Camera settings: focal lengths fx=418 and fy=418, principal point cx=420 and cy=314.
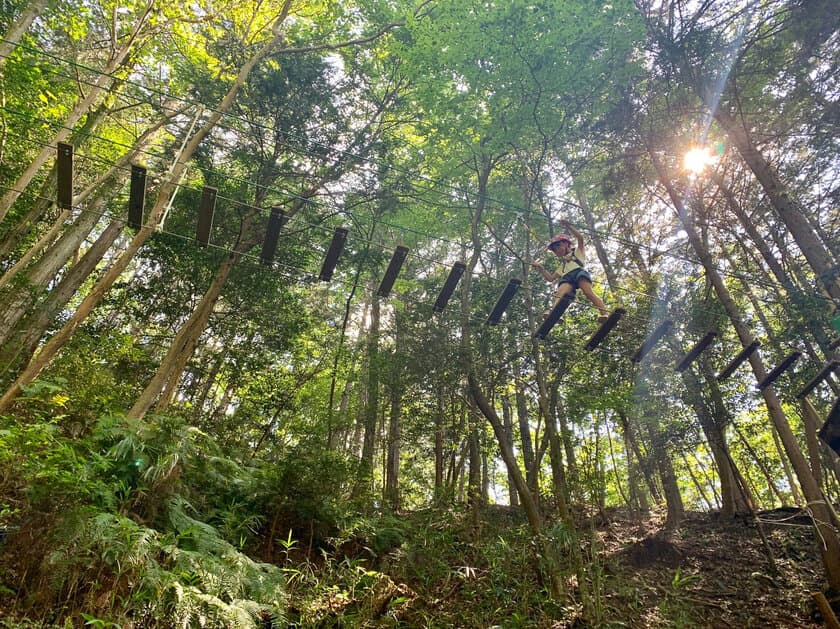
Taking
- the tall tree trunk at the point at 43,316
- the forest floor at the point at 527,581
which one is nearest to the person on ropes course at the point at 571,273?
the forest floor at the point at 527,581

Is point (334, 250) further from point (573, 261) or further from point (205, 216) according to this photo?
point (573, 261)

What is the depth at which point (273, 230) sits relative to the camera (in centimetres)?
418

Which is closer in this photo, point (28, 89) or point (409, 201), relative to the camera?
point (28, 89)

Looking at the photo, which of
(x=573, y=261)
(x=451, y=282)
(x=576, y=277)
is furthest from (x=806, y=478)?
(x=451, y=282)

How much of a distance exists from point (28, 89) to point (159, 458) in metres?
6.55

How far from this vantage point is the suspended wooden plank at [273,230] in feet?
13.2

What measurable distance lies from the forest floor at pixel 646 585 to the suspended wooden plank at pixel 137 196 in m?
4.24

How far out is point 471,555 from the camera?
6.55 metres

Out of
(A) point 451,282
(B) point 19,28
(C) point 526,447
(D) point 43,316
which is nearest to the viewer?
(A) point 451,282

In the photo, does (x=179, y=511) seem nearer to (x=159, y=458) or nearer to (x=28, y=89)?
(x=159, y=458)

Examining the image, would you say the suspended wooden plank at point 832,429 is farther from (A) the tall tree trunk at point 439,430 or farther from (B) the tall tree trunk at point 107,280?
(B) the tall tree trunk at point 107,280

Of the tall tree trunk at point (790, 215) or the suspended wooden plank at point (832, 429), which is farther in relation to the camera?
the tall tree trunk at point (790, 215)

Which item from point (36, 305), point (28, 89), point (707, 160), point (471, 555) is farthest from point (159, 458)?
point (707, 160)

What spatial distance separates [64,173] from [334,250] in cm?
238
